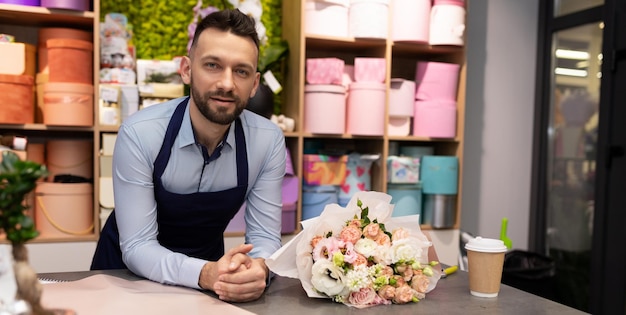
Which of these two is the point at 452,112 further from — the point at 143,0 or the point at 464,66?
the point at 143,0

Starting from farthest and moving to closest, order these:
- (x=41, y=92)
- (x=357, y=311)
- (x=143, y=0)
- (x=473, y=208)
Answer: (x=473, y=208) < (x=143, y=0) < (x=41, y=92) < (x=357, y=311)

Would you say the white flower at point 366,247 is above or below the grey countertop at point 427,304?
above

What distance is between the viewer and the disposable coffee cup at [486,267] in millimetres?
1224

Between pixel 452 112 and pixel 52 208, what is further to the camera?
pixel 452 112

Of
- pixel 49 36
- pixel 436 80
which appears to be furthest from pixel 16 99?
pixel 436 80

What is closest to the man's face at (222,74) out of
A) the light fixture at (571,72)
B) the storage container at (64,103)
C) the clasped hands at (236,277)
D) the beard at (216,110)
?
the beard at (216,110)

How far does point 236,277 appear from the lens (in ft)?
3.76

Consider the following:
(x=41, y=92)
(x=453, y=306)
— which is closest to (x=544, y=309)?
(x=453, y=306)

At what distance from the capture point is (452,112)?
2.94m

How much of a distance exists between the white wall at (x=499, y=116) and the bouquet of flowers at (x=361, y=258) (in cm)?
226

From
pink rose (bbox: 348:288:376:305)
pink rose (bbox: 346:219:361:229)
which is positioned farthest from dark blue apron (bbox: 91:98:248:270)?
pink rose (bbox: 348:288:376:305)

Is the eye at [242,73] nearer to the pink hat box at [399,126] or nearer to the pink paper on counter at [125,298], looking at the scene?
the pink paper on counter at [125,298]

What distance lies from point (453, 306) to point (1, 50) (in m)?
2.12

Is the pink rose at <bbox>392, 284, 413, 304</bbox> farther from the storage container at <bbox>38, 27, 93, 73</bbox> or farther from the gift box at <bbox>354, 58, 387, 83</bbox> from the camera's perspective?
the storage container at <bbox>38, 27, 93, 73</bbox>
